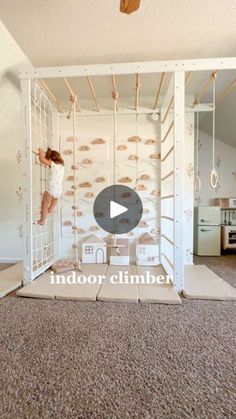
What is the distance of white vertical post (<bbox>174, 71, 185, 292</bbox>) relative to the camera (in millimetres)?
2014

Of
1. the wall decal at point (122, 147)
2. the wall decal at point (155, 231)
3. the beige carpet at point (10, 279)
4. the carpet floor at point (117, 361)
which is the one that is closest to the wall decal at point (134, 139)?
the wall decal at point (122, 147)

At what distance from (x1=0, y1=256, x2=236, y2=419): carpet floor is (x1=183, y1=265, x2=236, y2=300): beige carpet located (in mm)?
129

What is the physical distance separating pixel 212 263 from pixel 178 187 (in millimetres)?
1745

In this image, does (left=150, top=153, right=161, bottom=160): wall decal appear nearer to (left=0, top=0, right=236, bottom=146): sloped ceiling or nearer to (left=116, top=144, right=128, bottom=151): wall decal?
(left=116, top=144, right=128, bottom=151): wall decal

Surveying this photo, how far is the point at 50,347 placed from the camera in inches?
49.7

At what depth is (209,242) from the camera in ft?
12.1

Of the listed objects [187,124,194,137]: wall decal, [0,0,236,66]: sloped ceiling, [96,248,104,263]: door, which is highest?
[0,0,236,66]: sloped ceiling

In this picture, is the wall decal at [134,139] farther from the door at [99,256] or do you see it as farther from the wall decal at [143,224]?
the door at [99,256]

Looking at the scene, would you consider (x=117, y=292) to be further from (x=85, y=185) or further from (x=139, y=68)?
(x=139, y=68)

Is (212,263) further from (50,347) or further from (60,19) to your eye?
(60,19)

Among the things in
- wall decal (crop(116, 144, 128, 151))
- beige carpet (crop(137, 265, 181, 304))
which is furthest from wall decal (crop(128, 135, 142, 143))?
beige carpet (crop(137, 265, 181, 304))

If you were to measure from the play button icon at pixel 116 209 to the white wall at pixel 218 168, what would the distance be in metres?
1.97

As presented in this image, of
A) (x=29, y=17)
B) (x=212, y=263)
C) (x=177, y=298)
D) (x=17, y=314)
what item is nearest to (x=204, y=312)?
(x=177, y=298)

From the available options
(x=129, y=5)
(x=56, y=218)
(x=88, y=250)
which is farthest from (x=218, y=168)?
(x=129, y=5)
